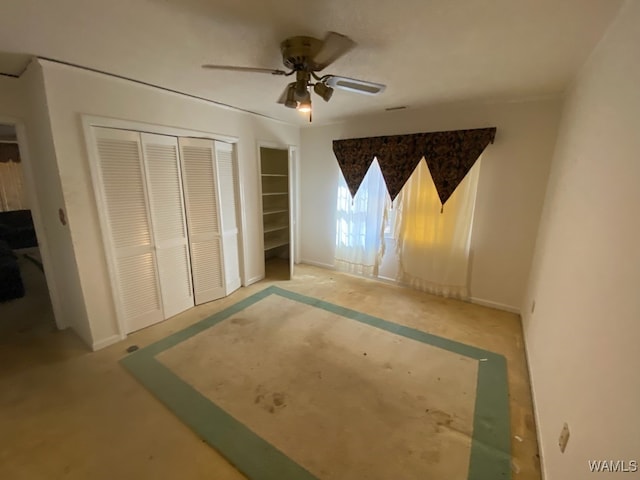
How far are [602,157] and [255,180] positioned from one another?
3.33m

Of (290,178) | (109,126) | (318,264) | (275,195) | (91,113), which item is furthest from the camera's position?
(275,195)

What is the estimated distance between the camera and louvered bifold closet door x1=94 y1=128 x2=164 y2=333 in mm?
2320

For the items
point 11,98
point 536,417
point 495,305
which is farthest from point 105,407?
point 495,305

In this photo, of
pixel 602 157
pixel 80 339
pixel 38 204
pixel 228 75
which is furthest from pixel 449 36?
pixel 80 339

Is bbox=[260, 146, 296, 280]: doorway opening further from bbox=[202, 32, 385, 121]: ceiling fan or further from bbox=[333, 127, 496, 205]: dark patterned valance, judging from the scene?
bbox=[202, 32, 385, 121]: ceiling fan

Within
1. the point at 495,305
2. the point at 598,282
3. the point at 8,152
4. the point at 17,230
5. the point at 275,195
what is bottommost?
the point at 495,305

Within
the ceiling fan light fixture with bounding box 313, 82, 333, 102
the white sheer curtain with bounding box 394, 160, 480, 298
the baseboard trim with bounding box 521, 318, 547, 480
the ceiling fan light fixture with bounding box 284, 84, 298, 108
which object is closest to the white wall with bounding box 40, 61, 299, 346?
the ceiling fan light fixture with bounding box 284, 84, 298, 108

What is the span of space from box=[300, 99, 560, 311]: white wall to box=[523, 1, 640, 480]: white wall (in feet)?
2.55

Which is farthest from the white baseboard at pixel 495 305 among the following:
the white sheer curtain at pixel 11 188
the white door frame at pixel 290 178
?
the white sheer curtain at pixel 11 188

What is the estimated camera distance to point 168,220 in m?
2.80

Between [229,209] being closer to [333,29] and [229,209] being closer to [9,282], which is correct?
[333,29]

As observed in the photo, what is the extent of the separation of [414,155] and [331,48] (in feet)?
6.89

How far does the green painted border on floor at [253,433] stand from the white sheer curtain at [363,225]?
4.99 ft

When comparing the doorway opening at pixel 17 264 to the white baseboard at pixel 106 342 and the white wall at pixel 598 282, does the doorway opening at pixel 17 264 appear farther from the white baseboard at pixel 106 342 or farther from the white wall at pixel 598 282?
Result: the white wall at pixel 598 282
